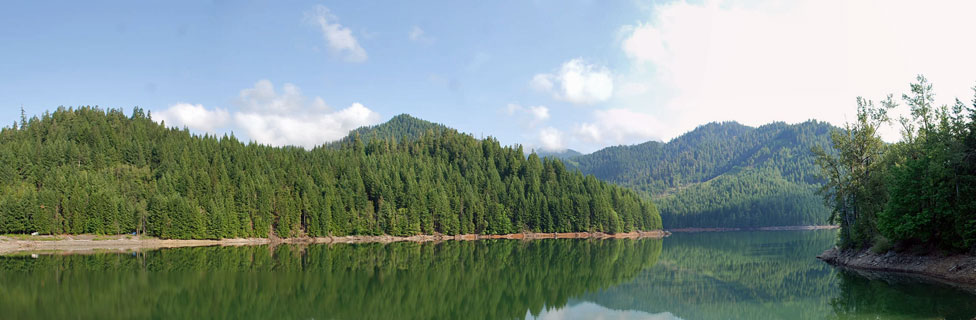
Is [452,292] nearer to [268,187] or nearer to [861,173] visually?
[861,173]

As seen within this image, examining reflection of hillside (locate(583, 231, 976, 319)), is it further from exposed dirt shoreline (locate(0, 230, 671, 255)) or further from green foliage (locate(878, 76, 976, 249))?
exposed dirt shoreline (locate(0, 230, 671, 255))

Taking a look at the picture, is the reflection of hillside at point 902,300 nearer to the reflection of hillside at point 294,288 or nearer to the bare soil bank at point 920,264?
the bare soil bank at point 920,264

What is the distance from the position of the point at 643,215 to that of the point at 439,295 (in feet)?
441

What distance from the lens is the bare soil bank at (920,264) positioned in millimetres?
36594

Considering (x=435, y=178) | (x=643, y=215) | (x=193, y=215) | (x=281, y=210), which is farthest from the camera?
(x=643, y=215)

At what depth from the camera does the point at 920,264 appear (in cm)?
4278

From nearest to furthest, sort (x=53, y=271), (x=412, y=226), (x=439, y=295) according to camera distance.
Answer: (x=439, y=295) → (x=53, y=271) → (x=412, y=226)

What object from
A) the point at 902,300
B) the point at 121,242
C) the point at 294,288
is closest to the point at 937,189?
the point at 902,300

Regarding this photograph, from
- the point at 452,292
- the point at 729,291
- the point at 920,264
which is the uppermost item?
the point at 920,264

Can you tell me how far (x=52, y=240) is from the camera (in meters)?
83.2

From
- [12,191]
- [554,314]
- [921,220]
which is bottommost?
[554,314]

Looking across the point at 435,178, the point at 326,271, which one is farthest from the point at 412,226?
the point at 326,271

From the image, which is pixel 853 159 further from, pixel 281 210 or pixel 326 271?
pixel 281 210

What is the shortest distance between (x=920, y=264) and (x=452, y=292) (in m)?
36.3
